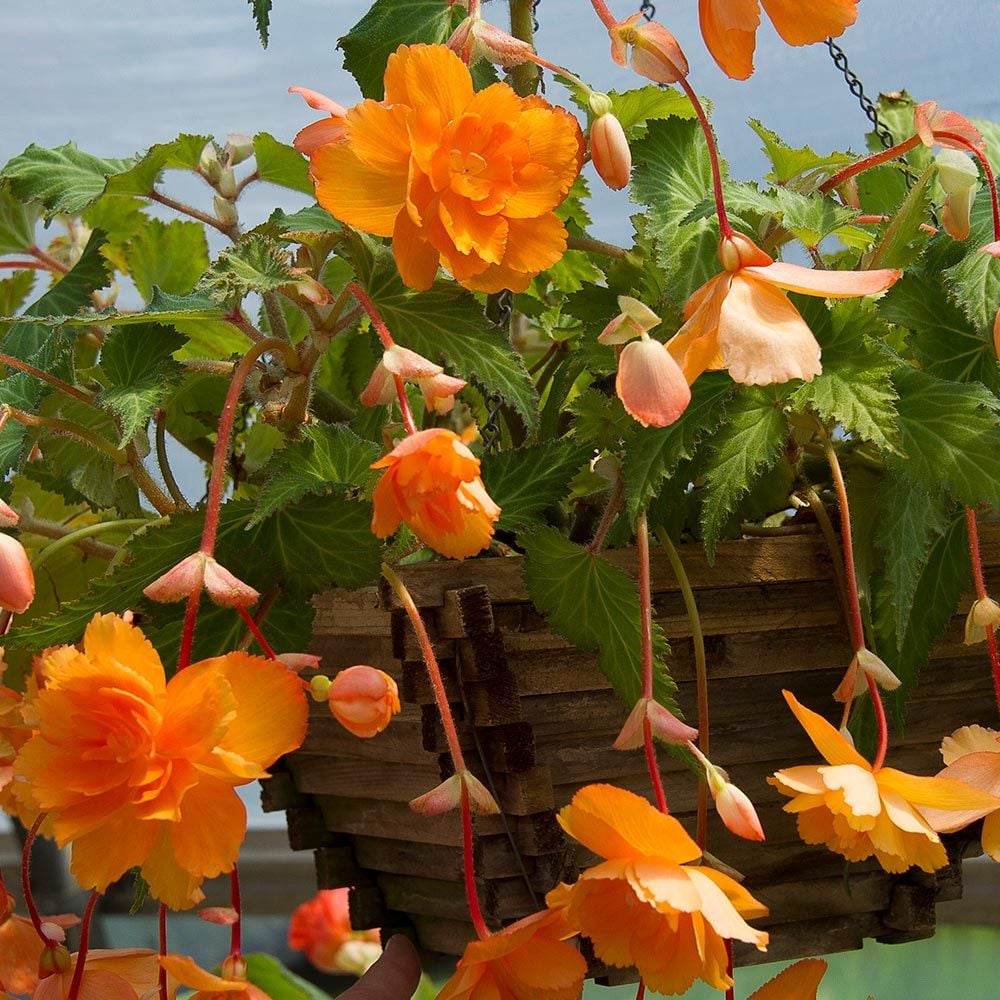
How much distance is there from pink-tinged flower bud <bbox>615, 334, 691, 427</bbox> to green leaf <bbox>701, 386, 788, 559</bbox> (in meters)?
0.07

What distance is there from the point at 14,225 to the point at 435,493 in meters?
0.47

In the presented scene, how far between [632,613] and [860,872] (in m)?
0.20

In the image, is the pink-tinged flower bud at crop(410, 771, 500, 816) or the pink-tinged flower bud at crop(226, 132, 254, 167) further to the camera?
the pink-tinged flower bud at crop(226, 132, 254, 167)

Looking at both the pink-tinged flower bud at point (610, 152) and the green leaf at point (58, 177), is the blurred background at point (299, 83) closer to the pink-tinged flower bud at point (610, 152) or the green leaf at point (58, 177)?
the green leaf at point (58, 177)

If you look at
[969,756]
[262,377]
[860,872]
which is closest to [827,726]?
[969,756]

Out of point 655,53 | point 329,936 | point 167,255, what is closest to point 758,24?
point 655,53

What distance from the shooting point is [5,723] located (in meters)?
0.49

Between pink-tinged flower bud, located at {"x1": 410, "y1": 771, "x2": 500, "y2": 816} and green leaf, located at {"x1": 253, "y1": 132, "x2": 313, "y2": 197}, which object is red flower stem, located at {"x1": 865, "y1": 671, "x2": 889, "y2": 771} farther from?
green leaf, located at {"x1": 253, "y1": 132, "x2": 313, "y2": 197}

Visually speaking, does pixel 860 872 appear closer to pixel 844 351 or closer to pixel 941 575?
pixel 941 575

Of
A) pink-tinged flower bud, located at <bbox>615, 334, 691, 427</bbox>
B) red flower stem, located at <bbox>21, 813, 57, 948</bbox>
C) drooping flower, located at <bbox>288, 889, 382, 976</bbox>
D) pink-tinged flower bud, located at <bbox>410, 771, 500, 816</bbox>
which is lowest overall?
drooping flower, located at <bbox>288, 889, 382, 976</bbox>

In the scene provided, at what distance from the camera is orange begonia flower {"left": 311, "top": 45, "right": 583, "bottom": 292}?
39 centimetres

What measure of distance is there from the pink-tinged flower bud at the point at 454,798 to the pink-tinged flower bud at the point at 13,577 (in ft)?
0.45

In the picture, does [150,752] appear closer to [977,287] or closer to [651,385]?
[651,385]

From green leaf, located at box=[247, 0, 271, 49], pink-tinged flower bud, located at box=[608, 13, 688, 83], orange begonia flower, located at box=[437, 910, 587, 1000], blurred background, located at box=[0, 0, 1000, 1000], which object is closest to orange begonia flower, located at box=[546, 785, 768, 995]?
orange begonia flower, located at box=[437, 910, 587, 1000]
